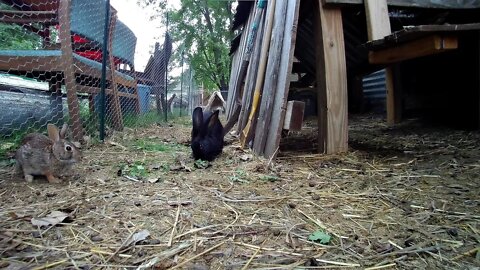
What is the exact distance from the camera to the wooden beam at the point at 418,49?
242cm

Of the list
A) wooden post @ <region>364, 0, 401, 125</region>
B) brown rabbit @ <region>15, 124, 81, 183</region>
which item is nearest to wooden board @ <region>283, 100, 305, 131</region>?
wooden post @ <region>364, 0, 401, 125</region>

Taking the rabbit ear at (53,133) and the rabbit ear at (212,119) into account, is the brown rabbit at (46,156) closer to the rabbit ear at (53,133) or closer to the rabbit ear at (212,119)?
the rabbit ear at (53,133)

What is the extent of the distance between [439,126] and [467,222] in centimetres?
324

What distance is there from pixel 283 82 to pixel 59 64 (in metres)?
2.34

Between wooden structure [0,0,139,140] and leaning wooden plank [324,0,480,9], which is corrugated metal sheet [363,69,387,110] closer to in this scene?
leaning wooden plank [324,0,480,9]

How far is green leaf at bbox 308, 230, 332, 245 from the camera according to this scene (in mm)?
1438

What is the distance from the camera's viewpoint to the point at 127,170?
2.77 metres

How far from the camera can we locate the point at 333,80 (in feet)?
9.88

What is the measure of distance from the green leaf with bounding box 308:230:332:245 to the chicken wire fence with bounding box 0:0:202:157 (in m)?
2.97

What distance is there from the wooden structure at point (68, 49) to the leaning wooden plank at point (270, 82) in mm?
2051

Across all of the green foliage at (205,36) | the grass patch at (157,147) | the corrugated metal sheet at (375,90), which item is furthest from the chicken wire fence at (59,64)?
the green foliage at (205,36)

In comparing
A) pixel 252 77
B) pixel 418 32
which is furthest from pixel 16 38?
pixel 418 32

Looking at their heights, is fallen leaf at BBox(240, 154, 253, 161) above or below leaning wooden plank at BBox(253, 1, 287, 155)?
below

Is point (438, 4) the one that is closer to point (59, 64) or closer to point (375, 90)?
point (59, 64)
